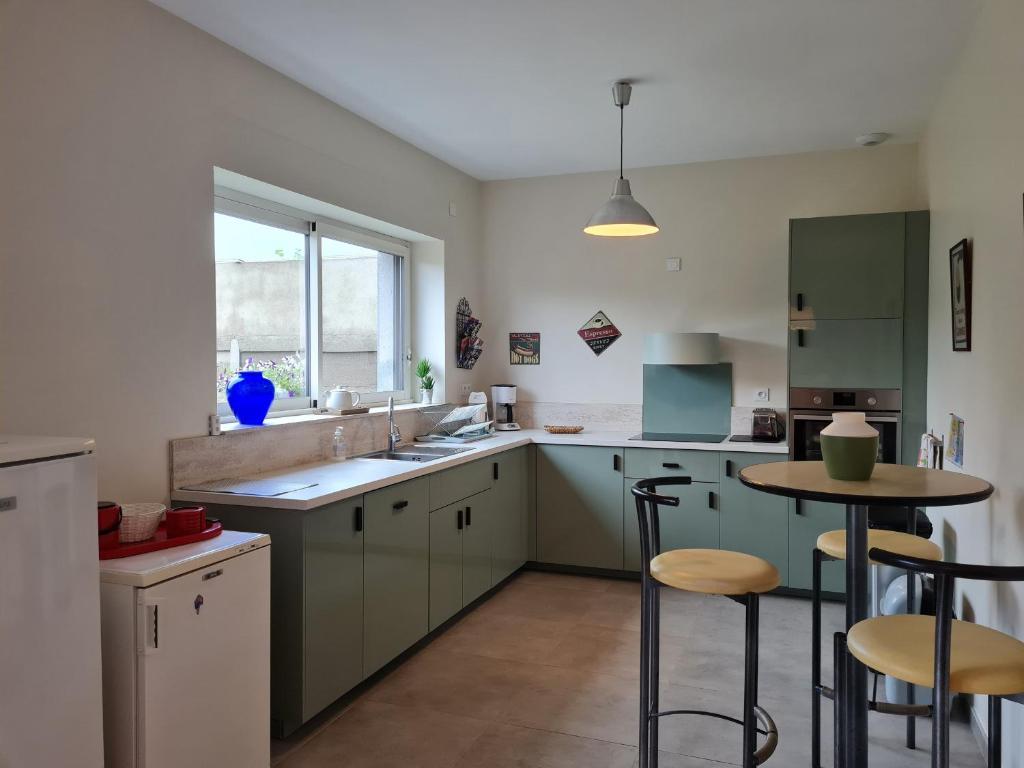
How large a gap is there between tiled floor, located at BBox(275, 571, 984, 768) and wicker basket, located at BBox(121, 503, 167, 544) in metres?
0.93

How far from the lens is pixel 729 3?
8.98ft

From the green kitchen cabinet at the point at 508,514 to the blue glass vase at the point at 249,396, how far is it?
1.39m

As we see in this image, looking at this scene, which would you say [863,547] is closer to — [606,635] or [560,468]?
[606,635]

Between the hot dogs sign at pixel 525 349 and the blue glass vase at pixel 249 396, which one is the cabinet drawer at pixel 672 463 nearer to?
the hot dogs sign at pixel 525 349

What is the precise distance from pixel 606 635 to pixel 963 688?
2333mm

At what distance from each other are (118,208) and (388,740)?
209 centimetres

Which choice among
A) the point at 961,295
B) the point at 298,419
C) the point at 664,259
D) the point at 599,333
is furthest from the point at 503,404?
the point at 961,295

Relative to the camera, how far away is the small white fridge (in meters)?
2.02

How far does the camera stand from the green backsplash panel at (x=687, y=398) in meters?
4.87

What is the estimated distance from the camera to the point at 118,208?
8.57 ft

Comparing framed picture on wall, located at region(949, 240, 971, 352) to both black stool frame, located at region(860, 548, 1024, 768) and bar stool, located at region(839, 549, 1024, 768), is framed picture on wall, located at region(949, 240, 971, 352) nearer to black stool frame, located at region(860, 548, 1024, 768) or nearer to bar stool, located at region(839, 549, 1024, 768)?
bar stool, located at region(839, 549, 1024, 768)

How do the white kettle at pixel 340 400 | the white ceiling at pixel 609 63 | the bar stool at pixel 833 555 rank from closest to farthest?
1. the bar stool at pixel 833 555
2. the white ceiling at pixel 609 63
3. the white kettle at pixel 340 400

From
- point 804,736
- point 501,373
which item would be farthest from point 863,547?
point 501,373

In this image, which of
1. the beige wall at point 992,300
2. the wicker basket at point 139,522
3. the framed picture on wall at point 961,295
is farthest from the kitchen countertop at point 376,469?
the beige wall at point 992,300
